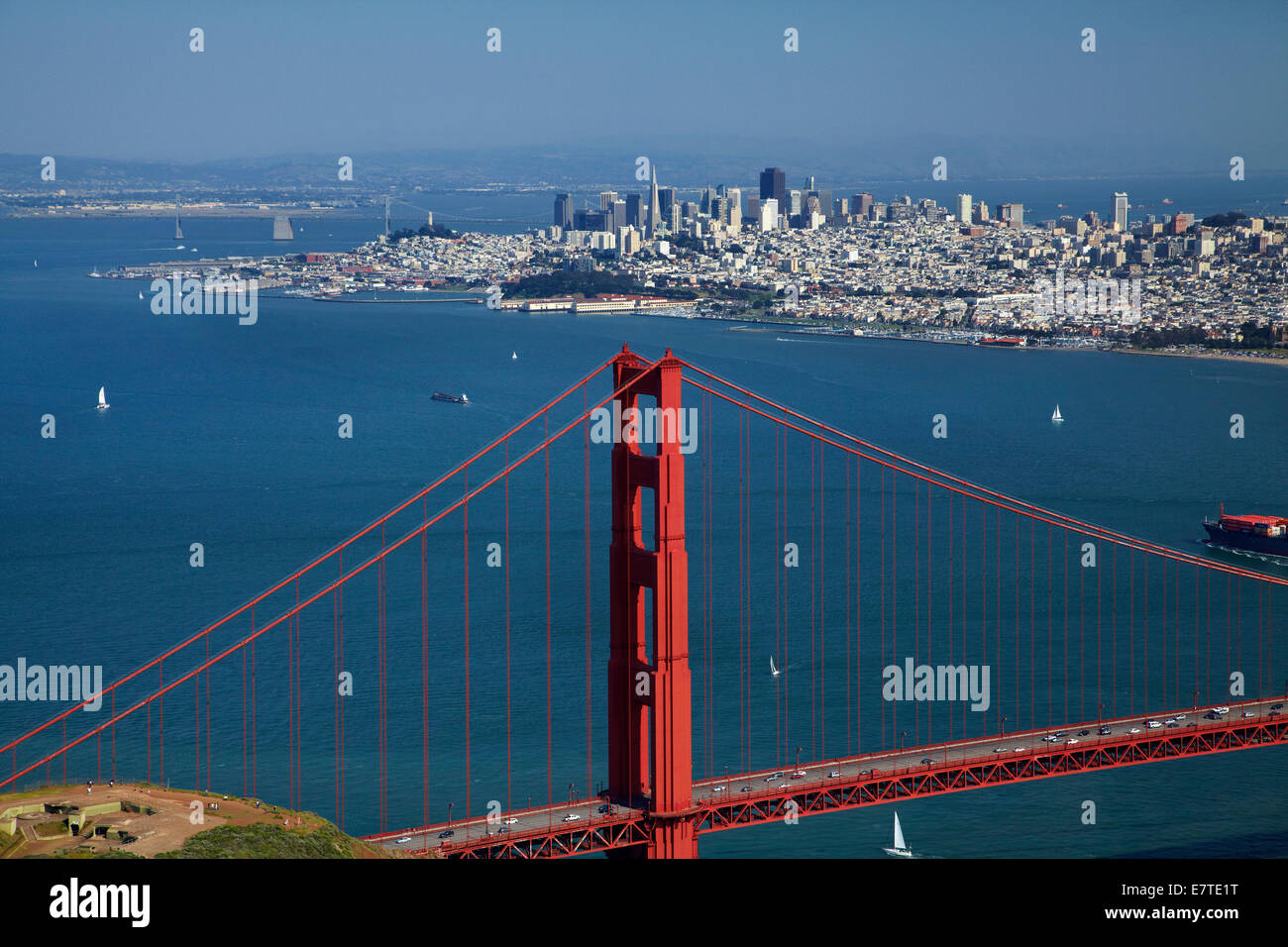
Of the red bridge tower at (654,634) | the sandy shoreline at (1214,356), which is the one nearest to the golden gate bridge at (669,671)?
the red bridge tower at (654,634)

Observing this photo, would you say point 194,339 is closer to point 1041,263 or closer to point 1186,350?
point 1186,350

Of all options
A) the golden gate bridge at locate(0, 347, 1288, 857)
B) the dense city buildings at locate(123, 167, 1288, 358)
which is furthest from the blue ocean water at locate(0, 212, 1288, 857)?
the dense city buildings at locate(123, 167, 1288, 358)

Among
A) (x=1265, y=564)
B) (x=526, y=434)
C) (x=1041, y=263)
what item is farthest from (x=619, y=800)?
(x=1041, y=263)

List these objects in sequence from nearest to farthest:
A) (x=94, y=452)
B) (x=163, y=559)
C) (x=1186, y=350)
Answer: (x=163, y=559) < (x=94, y=452) < (x=1186, y=350)

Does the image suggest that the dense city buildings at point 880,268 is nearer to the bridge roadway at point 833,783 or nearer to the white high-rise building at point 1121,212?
the white high-rise building at point 1121,212

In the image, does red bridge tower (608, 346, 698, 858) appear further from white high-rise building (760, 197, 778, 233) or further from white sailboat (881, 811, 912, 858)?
white high-rise building (760, 197, 778, 233)
